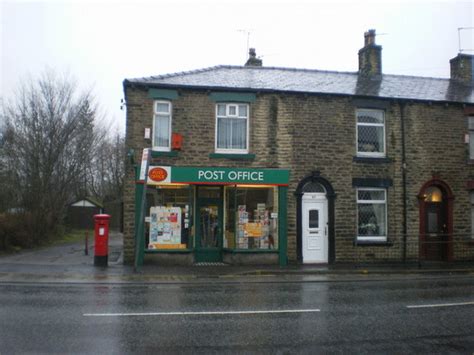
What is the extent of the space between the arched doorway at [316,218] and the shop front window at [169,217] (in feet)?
13.0

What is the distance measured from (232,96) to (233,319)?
1024cm

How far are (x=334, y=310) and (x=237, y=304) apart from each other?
6.34ft

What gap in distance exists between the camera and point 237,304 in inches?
380

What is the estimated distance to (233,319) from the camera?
8250 millimetres

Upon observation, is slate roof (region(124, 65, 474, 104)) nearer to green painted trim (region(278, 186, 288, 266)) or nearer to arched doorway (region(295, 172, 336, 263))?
arched doorway (region(295, 172, 336, 263))

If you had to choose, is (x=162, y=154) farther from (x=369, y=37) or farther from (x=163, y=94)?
(x=369, y=37)

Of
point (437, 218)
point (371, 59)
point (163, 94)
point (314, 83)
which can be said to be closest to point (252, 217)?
point (163, 94)

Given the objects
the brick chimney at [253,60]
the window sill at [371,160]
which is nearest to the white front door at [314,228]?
the window sill at [371,160]

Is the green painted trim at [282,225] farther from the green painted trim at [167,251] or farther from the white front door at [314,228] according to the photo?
the green painted trim at [167,251]

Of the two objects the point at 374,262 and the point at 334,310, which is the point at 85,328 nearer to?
the point at 334,310

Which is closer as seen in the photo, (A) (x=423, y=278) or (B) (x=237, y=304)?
(B) (x=237, y=304)

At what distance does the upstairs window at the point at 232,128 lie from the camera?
17.2 meters

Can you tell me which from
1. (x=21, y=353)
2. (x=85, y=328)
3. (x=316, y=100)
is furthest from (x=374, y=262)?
(x=21, y=353)

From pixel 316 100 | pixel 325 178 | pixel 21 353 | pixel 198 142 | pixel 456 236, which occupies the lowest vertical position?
pixel 21 353
